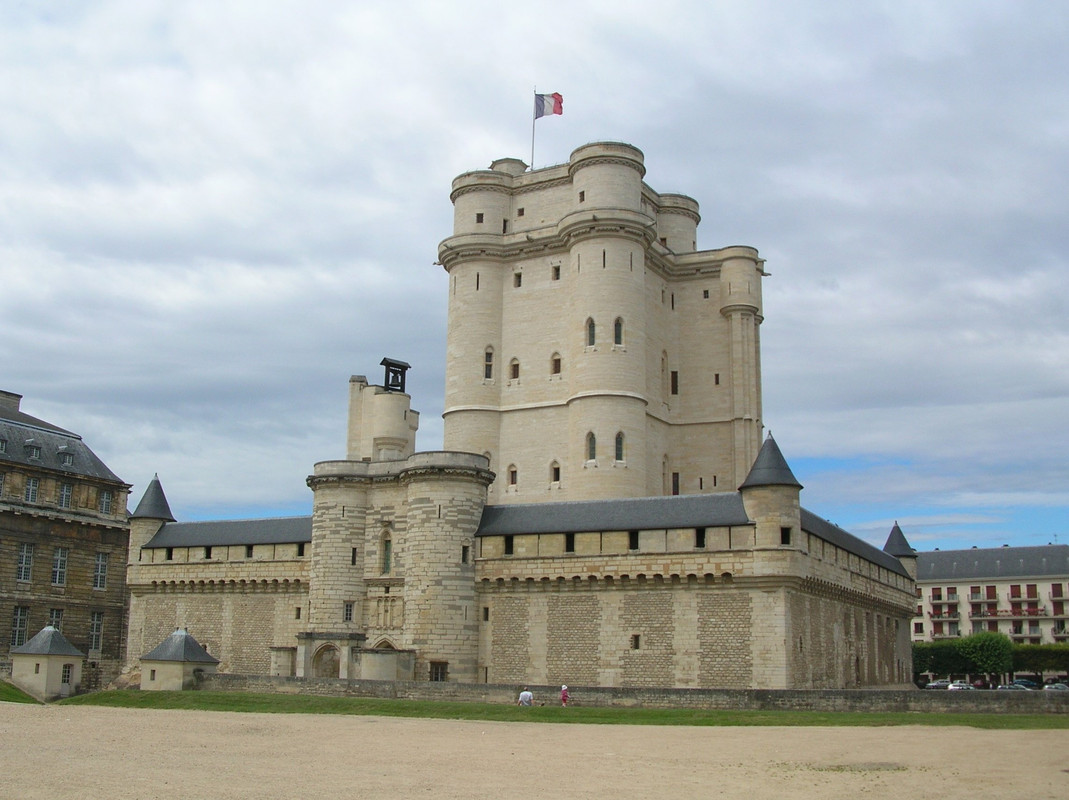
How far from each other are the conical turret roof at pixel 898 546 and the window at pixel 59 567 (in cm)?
3926

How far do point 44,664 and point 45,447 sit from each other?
618 inches

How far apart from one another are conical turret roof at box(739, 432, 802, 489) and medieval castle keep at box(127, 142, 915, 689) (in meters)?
0.07

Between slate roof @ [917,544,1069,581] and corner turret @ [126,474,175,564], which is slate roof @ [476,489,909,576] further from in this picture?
slate roof @ [917,544,1069,581]

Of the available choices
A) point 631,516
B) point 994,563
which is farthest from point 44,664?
point 994,563

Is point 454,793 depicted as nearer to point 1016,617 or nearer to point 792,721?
point 792,721

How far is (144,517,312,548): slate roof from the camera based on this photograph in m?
44.9

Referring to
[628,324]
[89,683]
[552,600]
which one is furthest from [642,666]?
[89,683]

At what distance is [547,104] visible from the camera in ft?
170

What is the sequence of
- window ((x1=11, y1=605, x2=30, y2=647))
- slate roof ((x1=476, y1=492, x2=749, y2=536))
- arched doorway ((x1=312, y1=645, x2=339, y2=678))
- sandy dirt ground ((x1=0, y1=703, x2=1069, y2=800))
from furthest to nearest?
1. window ((x1=11, y1=605, x2=30, y2=647))
2. arched doorway ((x1=312, y1=645, x2=339, y2=678))
3. slate roof ((x1=476, y1=492, x2=749, y2=536))
4. sandy dirt ground ((x1=0, y1=703, x2=1069, y2=800))

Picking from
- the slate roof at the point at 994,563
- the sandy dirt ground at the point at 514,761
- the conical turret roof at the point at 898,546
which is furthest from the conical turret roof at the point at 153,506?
the slate roof at the point at 994,563

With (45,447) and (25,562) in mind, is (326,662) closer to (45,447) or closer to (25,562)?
(25,562)

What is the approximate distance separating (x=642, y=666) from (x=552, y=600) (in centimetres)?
388

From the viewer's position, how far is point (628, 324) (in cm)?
4766

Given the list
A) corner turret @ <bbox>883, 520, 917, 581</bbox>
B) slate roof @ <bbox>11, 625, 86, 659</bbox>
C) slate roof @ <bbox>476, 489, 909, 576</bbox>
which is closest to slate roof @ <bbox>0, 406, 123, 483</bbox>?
slate roof @ <bbox>11, 625, 86, 659</bbox>
